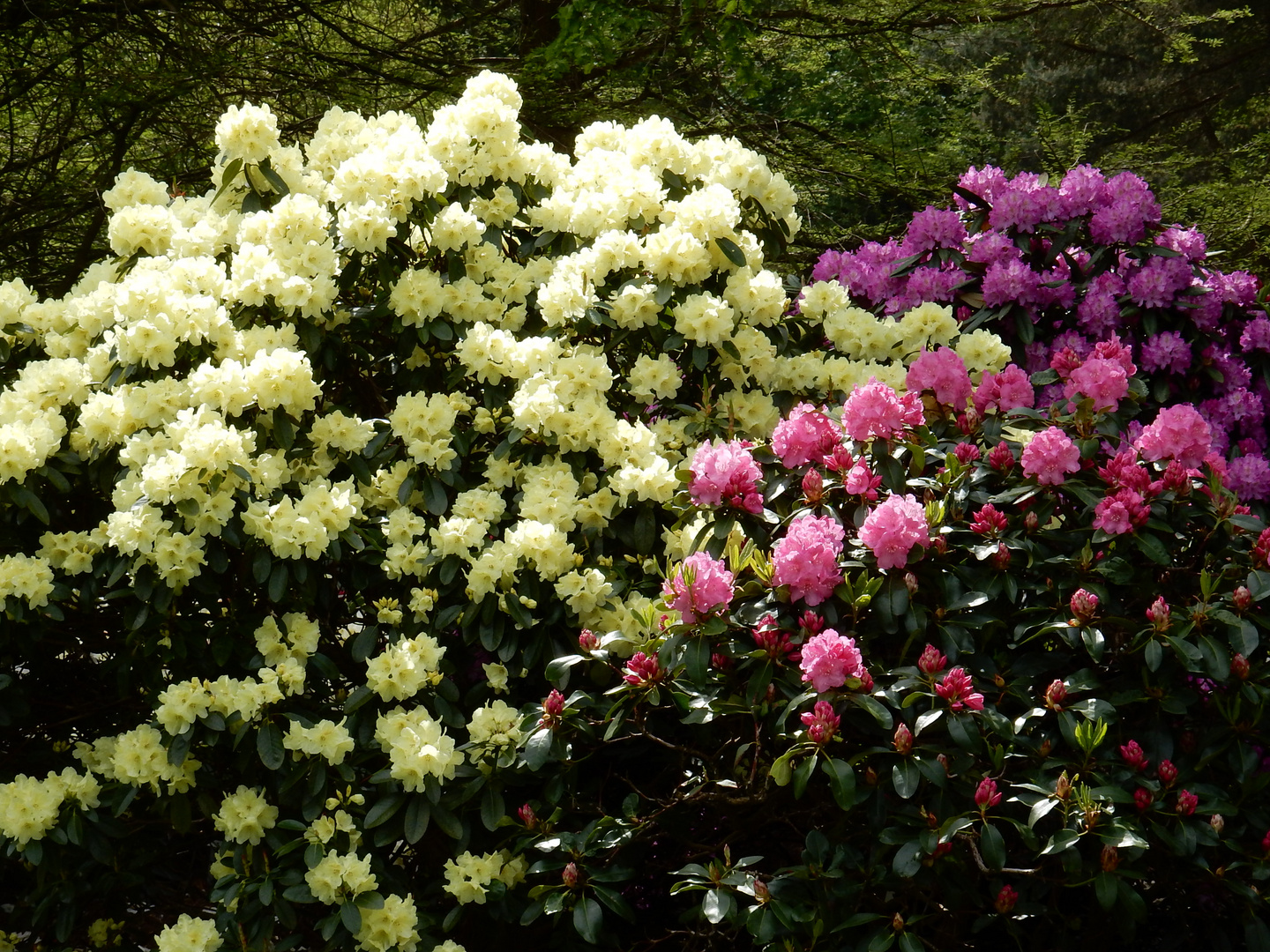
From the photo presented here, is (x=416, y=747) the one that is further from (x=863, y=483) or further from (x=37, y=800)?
(x=863, y=483)

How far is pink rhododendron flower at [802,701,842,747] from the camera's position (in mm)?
2074

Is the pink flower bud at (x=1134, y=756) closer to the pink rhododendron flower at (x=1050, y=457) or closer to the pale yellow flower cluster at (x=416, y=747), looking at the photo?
the pink rhododendron flower at (x=1050, y=457)

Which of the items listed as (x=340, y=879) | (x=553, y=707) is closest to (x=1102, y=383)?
(x=553, y=707)

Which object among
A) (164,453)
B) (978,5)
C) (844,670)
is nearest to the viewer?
(844,670)

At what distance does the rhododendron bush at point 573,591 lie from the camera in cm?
218

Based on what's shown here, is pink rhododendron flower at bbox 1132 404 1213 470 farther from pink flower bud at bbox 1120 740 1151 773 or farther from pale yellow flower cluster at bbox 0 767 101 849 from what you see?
pale yellow flower cluster at bbox 0 767 101 849

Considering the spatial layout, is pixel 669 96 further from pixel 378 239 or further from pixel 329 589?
pixel 329 589

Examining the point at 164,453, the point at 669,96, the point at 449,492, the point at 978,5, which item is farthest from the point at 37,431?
the point at 978,5

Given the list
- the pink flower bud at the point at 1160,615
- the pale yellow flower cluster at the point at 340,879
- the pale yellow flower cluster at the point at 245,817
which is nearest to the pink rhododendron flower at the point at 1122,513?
the pink flower bud at the point at 1160,615

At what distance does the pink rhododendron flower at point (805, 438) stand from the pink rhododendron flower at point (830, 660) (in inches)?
21.0

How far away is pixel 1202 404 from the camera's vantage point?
343 centimetres

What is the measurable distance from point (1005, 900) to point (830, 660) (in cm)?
49

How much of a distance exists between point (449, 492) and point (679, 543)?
589mm

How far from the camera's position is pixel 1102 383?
2.61m
